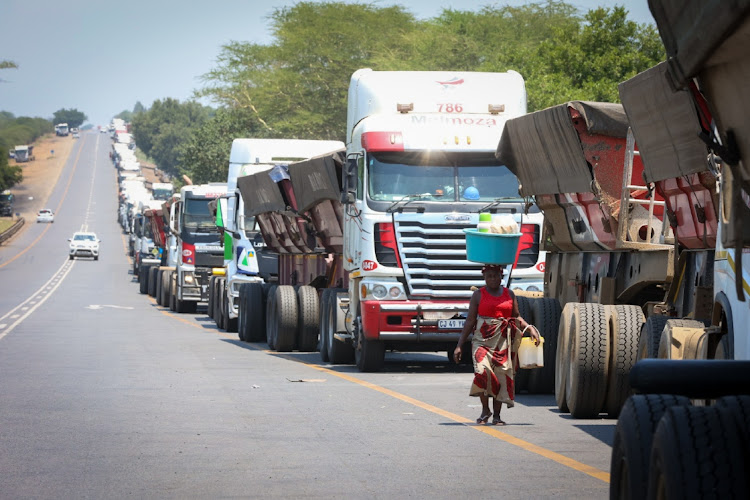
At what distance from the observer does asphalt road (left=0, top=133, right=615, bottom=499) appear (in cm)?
851

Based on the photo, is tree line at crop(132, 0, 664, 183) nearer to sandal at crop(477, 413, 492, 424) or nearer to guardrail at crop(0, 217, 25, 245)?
guardrail at crop(0, 217, 25, 245)

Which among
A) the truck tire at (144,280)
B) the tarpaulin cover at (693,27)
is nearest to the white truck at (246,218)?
the tarpaulin cover at (693,27)

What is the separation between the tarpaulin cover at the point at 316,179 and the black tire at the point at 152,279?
25.6m

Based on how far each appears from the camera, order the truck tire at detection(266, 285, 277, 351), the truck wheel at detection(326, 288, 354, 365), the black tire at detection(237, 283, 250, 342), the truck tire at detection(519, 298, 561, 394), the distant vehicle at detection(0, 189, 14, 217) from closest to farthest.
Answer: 1. the truck tire at detection(519, 298, 561, 394)
2. the truck wheel at detection(326, 288, 354, 365)
3. the truck tire at detection(266, 285, 277, 351)
4. the black tire at detection(237, 283, 250, 342)
5. the distant vehicle at detection(0, 189, 14, 217)

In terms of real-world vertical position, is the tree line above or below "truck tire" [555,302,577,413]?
above

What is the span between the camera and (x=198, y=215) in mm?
37625

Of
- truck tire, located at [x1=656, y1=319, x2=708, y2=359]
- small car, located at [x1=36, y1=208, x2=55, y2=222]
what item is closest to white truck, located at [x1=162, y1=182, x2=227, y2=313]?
truck tire, located at [x1=656, y1=319, x2=708, y2=359]

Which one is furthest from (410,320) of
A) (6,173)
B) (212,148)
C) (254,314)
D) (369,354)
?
(6,173)

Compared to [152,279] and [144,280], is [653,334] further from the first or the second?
[144,280]

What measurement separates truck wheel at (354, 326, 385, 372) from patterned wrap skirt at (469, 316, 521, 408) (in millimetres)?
5769

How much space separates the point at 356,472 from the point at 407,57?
65992mm

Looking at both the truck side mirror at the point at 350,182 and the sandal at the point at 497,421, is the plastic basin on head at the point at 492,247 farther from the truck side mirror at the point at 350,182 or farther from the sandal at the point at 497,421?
the truck side mirror at the point at 350,182

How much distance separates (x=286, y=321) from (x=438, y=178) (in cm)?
579

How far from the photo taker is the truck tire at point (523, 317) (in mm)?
14711
